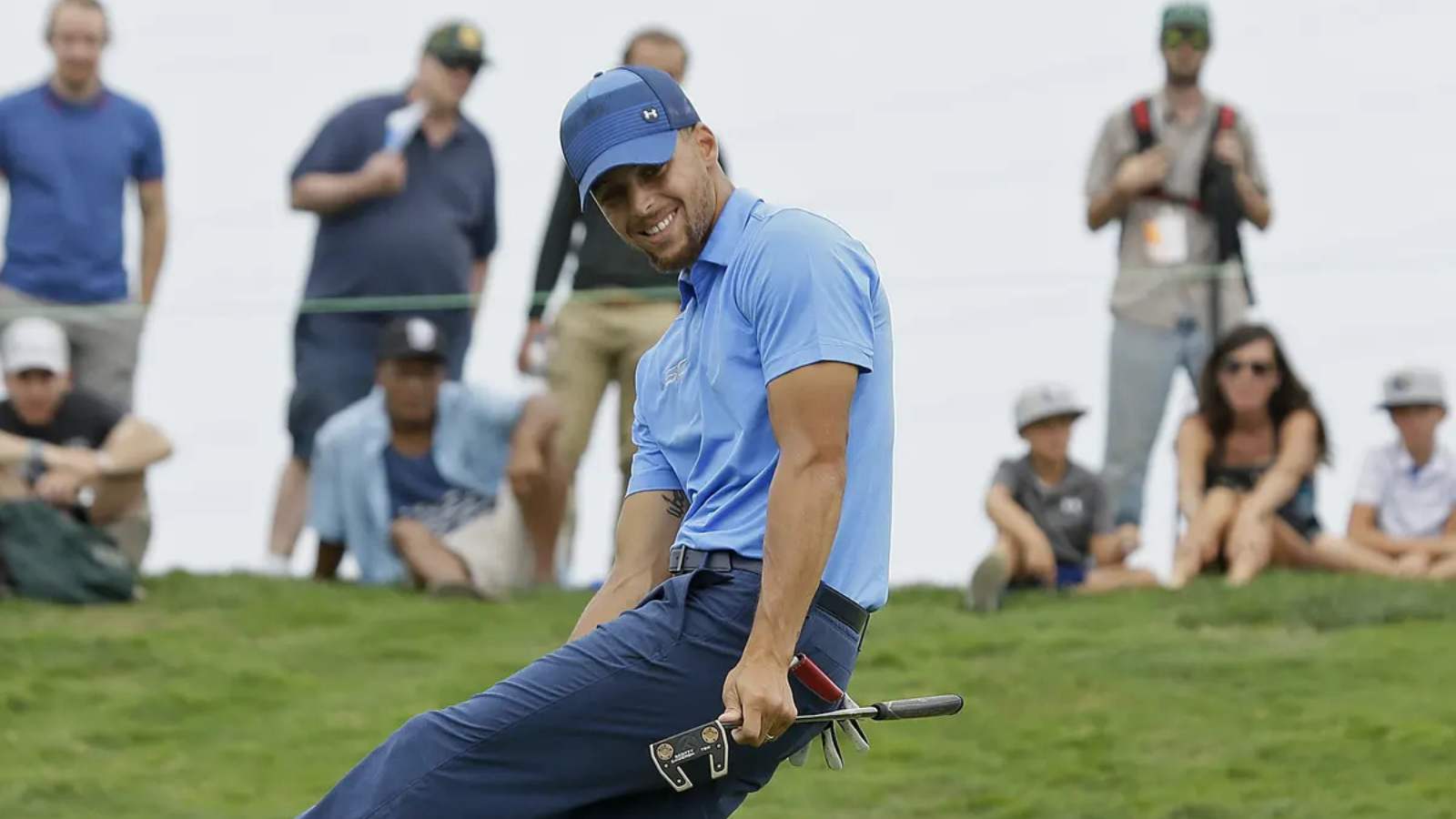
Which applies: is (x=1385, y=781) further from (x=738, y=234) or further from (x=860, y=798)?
(x=738, y=234)

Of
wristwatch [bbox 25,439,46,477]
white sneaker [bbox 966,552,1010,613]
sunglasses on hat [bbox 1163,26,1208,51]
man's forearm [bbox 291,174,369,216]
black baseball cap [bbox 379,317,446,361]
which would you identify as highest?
sunglasses on hat [bbox 1163,26,1208,51]

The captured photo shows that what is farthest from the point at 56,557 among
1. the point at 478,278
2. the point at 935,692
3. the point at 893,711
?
the point at 893,711

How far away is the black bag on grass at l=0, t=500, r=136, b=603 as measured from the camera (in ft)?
31.9

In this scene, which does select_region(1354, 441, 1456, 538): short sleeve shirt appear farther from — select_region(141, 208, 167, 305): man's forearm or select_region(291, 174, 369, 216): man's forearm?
select_region(141, 208, 167, 305): man's forearm

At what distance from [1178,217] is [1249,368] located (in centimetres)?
73

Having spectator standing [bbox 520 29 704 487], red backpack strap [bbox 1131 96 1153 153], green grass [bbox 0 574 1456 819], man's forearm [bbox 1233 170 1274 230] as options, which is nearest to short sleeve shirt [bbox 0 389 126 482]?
green grass [bbox 0 574 1456 819]

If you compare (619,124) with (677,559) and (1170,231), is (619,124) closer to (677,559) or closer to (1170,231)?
(677,559)

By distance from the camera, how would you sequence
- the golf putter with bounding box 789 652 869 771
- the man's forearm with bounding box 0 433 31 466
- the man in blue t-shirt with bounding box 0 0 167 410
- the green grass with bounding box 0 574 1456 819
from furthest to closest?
the man in blue t-shirt with bounding box 0 0 167 410, the man's forearm with bounding box 0 433 31 466, the green grass with bounding box 0 574 1456 819, the golf putter with bounding box 789 652 869 771

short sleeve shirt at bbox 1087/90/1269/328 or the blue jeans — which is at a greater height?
short sleeve shirt at bbox 1087/90/1269/328

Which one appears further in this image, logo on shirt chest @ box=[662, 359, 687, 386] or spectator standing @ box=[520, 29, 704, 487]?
spectator standing @ box=[520, 29, 704, 487]

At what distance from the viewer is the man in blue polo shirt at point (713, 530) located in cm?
438

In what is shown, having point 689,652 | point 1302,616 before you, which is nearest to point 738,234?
point 689,652

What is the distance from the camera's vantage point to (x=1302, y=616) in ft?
31.4

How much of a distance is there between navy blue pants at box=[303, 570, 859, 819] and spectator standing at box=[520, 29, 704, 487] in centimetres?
571
